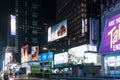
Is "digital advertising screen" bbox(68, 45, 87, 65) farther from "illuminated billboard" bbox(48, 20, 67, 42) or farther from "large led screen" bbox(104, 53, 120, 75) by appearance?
"large led screen" bbox(104, 53, 120, 75)

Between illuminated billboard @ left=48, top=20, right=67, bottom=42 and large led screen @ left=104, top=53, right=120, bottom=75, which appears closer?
large led screen @ left=104, top=53, right=120, bottom=75

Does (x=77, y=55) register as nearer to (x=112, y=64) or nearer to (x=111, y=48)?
(x=112, y=64)

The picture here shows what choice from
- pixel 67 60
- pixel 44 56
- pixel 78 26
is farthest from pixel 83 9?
pixel 67 60

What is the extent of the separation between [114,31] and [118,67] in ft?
21.3

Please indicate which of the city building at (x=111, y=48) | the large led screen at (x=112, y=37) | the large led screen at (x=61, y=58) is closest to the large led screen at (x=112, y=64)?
the city building at (x=111, y=48)

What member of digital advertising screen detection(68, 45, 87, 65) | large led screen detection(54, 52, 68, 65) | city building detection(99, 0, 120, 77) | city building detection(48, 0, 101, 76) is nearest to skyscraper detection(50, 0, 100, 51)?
city building detection(48, 0, 101, 76)

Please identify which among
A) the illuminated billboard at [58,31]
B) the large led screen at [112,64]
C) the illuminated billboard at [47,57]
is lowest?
the large led screen at [112,64]

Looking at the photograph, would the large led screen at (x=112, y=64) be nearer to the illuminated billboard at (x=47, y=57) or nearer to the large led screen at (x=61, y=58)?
the large led screen at (x=61, y=58)

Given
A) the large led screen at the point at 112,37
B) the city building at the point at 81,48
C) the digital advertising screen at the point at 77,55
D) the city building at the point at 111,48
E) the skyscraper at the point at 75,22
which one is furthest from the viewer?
the skyscraper at the point at 75,22

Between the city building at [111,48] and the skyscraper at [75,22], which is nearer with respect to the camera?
the city building at [111,48]

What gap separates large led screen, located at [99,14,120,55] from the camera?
157 ft

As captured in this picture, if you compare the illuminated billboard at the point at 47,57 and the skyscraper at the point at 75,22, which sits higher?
the skyscraper at the point at 75,22

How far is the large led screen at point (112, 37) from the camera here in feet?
157

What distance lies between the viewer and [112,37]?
1966 inches
